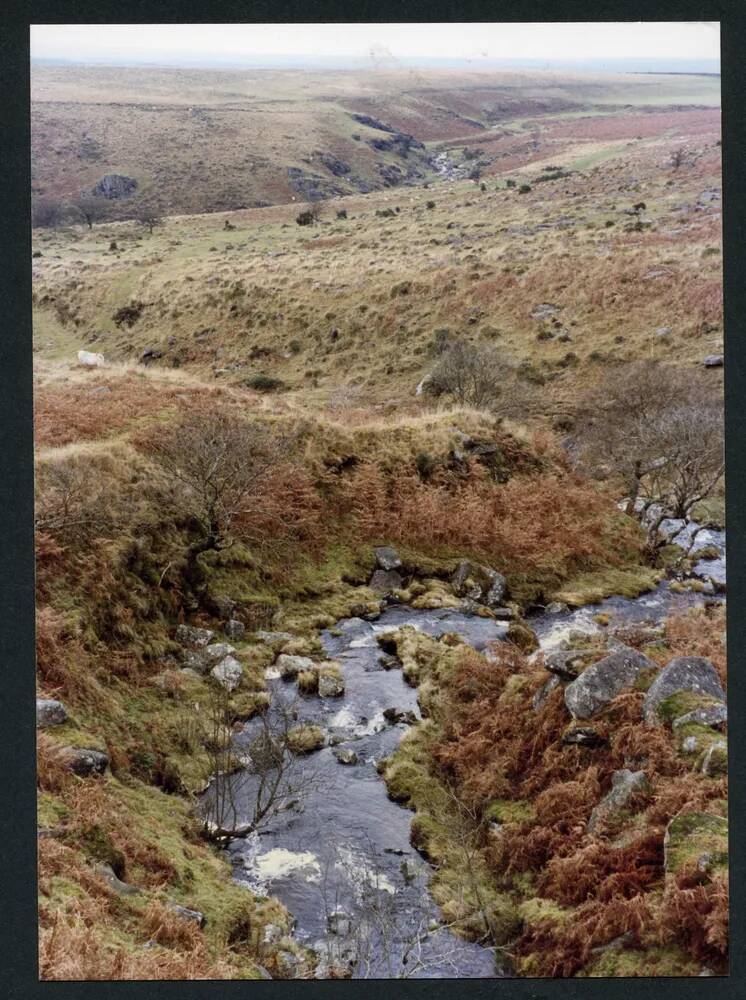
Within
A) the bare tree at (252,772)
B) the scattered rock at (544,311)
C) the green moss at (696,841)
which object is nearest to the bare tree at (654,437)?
the scattered rock at (544,311)

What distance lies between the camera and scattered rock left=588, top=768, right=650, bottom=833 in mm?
7836

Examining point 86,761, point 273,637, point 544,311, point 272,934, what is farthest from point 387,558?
point 544,311

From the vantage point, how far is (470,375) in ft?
47.4

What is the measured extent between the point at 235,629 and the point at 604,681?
467 centimetres

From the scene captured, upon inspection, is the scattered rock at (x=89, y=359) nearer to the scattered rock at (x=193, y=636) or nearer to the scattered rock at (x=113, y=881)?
the scattered rock at (x=193, y=636)

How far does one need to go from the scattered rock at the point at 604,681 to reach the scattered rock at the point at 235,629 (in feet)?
13.7

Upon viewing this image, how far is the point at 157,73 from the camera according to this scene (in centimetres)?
923

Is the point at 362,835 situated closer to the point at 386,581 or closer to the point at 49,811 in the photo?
the point at 49,811

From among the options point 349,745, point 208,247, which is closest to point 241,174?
point 208,247

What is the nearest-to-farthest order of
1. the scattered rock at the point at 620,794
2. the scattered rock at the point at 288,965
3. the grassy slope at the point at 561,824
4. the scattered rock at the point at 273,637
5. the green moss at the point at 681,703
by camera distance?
the grassy slope at the point at 561,824
the scattered rock at the point at 288,965
the scattered rock at the point at 620,794
the green moss at the point at 681,703
the scattered rock at the point at 273,637

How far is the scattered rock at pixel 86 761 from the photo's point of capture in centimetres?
773

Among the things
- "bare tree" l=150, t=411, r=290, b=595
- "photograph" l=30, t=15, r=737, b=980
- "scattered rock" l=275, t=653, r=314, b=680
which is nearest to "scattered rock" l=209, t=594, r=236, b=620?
"photograph" l=30, t=15, r=737, b=980

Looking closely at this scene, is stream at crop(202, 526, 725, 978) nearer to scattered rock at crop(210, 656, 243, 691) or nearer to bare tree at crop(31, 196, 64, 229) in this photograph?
scattered rock at crop(210, 656, 243, 691)

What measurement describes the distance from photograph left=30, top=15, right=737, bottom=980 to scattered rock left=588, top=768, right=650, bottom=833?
0.03 meters
